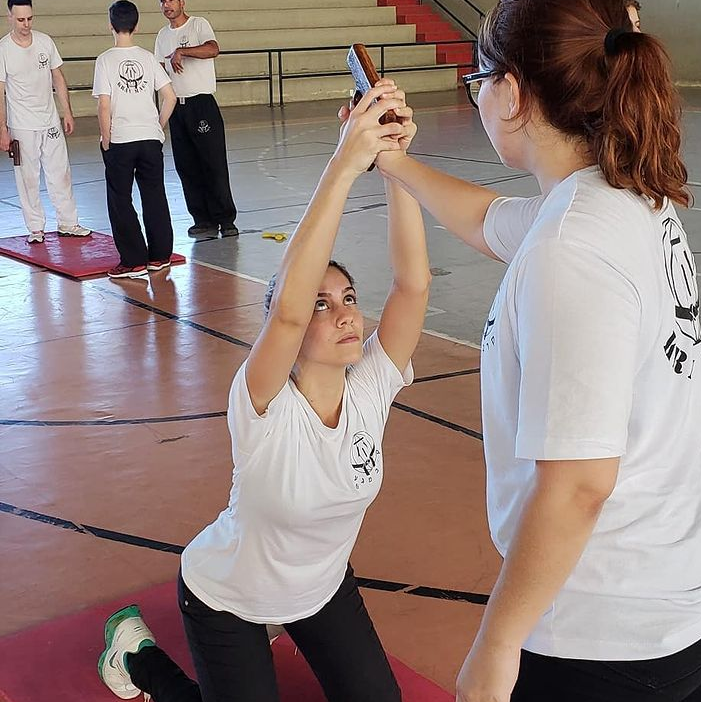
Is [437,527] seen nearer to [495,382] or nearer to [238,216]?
[495,382]

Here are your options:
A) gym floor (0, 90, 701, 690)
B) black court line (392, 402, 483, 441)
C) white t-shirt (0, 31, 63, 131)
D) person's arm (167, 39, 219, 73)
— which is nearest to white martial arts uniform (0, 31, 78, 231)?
white t-shirt (0, 31, 63, 131)

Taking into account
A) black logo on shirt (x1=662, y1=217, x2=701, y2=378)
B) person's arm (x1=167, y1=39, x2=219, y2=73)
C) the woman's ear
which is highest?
the woman's ear

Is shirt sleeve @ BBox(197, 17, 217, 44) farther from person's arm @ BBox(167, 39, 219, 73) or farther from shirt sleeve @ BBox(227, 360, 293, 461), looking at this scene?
shirt sleeve @ BBox(227, 360, 293, 461)

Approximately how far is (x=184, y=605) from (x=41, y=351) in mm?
3430

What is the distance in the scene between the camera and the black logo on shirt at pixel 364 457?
89.5 inches

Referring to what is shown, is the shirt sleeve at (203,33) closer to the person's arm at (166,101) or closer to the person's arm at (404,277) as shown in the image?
the person's arm at (166,101)

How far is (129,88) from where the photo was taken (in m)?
6.74

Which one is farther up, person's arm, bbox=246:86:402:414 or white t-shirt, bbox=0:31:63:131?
person's arm, bbox=246:86:402:414

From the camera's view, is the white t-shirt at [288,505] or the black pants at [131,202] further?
the black pants at [131,202]

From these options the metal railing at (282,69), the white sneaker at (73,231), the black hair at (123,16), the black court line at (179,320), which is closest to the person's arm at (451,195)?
the black court line at (179,320)

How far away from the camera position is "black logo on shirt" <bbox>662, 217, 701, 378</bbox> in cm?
140

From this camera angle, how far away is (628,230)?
1350 millimetres

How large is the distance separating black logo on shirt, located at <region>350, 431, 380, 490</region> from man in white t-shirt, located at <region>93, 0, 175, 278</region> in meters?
4.87

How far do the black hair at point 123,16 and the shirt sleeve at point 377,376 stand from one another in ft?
16.0
